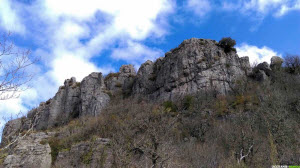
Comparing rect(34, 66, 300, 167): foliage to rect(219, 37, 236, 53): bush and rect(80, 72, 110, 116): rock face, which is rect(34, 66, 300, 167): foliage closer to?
rect(80, 72, 110, 116): rock face

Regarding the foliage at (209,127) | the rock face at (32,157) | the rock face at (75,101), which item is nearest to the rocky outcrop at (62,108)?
the rock face at (75,101)

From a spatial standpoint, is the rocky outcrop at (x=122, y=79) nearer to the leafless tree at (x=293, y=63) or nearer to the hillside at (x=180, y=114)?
the hillside at (x=180, y=114)

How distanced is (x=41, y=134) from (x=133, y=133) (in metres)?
15.9

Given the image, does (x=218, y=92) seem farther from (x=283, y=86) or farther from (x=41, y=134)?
(x=41, y=134)

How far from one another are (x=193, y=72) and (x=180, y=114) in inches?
313

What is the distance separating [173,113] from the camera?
30.3 metres

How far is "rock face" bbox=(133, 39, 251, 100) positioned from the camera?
34.1 metres

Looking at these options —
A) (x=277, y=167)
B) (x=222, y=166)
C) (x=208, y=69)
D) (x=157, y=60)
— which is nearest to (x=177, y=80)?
(x=208, y=69)

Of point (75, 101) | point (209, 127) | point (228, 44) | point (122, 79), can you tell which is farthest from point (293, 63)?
point (75, 101)

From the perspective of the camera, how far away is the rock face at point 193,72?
3412 centimetres

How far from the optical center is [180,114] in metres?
30.2

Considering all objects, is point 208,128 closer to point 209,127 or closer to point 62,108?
point 209,127

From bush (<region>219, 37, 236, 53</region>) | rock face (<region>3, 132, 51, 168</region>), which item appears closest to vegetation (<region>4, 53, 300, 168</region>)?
rock face (<region>3, 132, 51, 168</region>)

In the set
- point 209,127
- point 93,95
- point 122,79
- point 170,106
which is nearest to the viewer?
point 209,127
